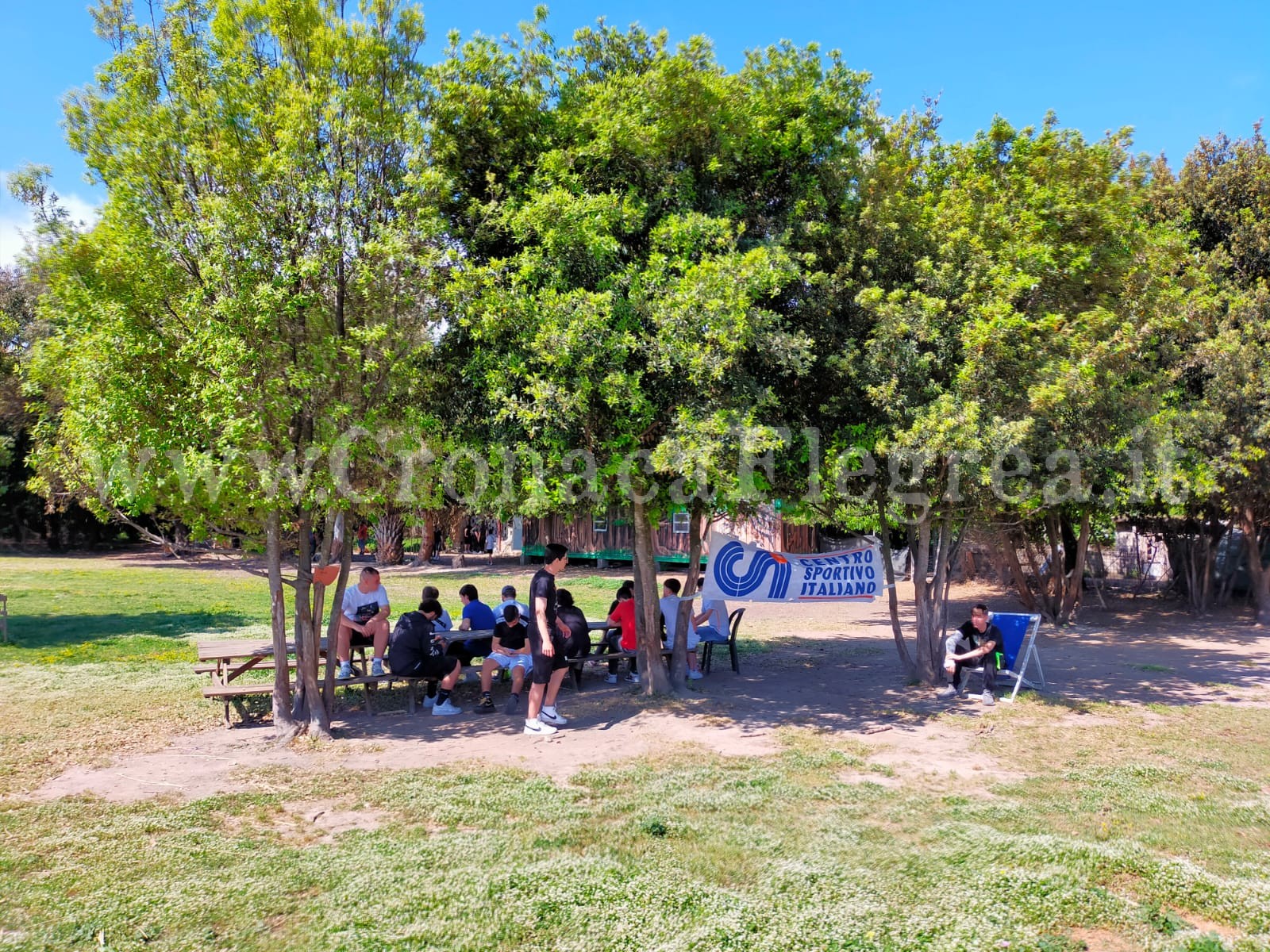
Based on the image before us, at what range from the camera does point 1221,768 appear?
22.3 ft

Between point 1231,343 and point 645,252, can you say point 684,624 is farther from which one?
point 1231,343

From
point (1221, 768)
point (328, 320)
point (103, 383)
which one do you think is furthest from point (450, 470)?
point (1221, 768)

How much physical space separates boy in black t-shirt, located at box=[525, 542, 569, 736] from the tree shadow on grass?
7.94 meters

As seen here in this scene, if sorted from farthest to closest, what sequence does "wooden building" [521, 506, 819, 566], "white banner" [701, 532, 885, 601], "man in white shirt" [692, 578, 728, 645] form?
"wooden building" [521, 506, 819, 566]
"man in white shirt" [692, 578, 728, 645]
"white banner" [701, 532, 885, 601]

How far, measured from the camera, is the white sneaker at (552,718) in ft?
26.9

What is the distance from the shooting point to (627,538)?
30.5 m

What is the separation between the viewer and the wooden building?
2908 centimetres

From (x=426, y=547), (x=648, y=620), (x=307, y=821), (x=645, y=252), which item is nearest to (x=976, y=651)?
(x=648, y=620)

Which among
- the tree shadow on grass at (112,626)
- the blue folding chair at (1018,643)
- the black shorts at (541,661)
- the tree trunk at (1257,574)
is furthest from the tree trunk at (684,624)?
the tree trunk at (1257,574)

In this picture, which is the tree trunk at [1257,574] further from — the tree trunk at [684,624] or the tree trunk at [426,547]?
the tree trunk at [426,547]

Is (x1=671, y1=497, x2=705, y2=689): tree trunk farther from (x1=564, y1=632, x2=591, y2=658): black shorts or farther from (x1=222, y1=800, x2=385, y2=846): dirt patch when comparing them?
(x1=222, y1=800, x2=385, y2=846): dirt patch

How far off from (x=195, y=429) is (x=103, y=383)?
75cm

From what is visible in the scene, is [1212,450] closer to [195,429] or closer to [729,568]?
[729,568]

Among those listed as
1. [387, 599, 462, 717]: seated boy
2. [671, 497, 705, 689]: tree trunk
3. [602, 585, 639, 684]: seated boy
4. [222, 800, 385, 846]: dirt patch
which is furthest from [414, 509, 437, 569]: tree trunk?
[222, 800, 385, 846]: dirt patch
